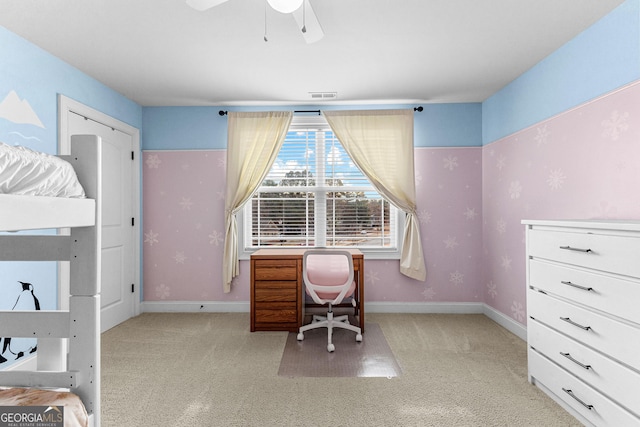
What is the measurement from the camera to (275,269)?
11.6ft

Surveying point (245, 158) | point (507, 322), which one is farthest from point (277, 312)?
point (507, 322)

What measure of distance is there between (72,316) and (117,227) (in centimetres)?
283

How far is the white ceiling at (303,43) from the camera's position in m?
2.24

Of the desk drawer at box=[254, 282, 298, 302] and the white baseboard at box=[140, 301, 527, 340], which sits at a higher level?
the desk drawer at box=[254, 282, 298, 302]

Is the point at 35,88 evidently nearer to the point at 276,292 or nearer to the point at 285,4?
the point at 285,4

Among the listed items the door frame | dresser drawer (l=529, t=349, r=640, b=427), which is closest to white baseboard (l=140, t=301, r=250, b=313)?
the door frame

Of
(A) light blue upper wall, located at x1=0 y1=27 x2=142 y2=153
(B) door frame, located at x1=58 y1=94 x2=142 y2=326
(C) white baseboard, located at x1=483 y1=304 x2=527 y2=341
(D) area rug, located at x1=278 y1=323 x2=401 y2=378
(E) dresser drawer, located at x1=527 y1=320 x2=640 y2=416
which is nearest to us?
(E) dresser drawer, located at x1=527 y1=320 x2=640 y2=416

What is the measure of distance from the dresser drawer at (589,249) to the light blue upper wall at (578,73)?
1.02 meters

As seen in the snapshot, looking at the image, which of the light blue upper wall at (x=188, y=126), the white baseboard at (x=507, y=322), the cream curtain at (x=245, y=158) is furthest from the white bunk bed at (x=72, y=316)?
the white baseboard at (x=507, y=322)

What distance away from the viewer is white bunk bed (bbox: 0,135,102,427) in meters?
1.25

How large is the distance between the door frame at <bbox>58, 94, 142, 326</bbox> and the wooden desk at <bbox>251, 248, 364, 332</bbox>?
1.55 meters

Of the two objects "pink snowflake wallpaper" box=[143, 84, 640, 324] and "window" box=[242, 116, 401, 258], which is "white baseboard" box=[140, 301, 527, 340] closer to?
"pink snowflake wallpaper" box=[143, 84, 640, 324]

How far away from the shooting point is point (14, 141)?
8.36ft

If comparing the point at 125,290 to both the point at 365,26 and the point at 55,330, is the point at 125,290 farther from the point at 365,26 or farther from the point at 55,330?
the point at 365,26
